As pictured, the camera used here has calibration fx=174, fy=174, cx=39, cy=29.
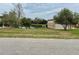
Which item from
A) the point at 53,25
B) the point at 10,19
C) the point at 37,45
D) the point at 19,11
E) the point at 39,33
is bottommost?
the point at 37,45

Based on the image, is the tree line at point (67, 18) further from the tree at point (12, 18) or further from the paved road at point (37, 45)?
the tree at point (12, 18)

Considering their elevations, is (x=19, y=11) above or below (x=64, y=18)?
above

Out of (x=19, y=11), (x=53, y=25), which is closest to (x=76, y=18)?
(x=53, y=25)

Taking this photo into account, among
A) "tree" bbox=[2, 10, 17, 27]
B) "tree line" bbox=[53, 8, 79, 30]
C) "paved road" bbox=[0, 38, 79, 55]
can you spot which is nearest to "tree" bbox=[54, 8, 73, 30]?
"tree line" bbox=[53, 8, 79, 30]

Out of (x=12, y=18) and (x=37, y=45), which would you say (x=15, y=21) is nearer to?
(x=12, y=18)
